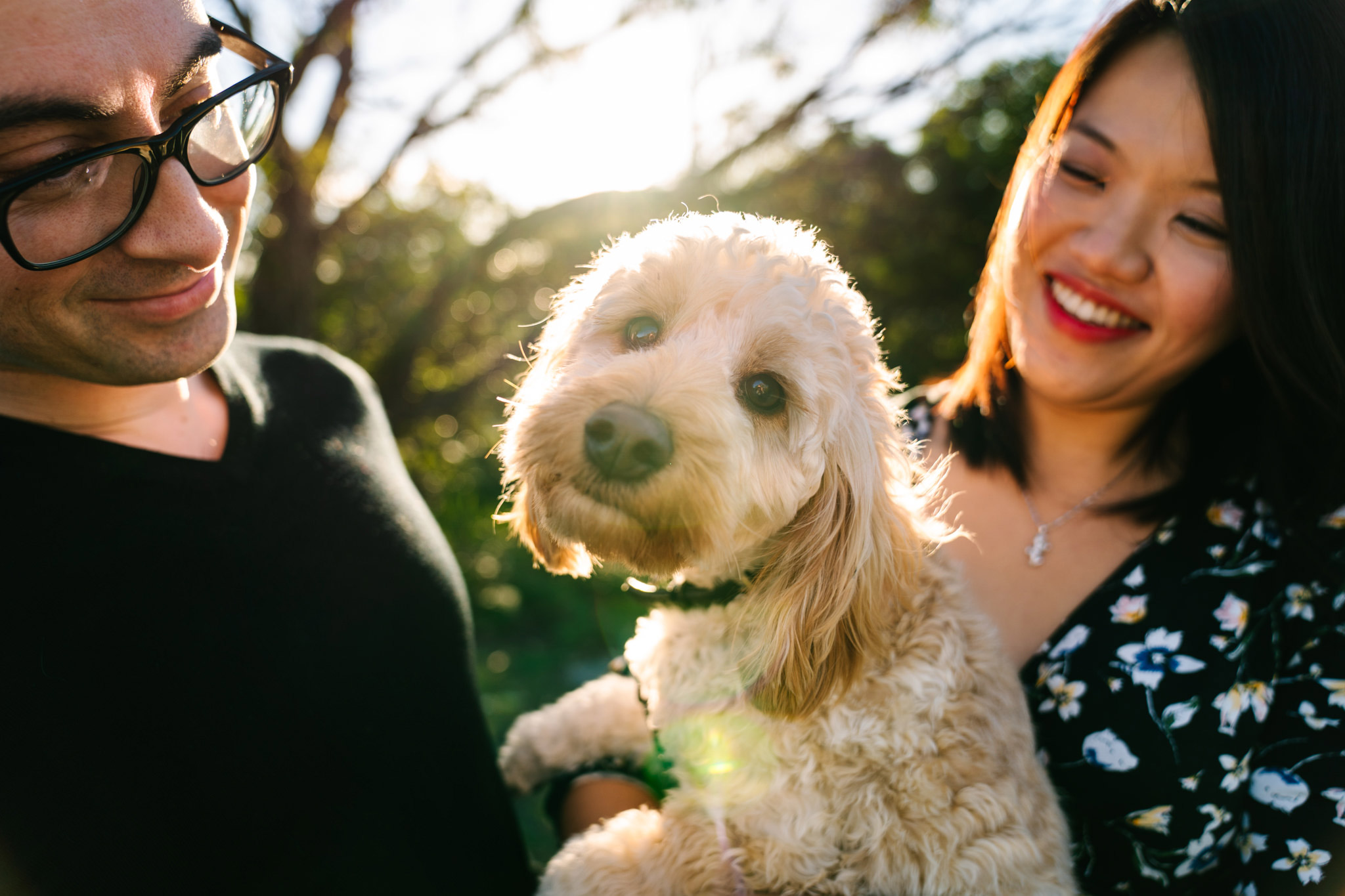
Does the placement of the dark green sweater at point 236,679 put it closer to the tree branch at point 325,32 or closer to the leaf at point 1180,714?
the leaf at point 1180,714

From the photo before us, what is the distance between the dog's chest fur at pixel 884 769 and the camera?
155cm

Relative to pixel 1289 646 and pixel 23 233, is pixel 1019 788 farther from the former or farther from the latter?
pixel 23 233

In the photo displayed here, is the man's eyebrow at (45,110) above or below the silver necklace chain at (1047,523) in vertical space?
above

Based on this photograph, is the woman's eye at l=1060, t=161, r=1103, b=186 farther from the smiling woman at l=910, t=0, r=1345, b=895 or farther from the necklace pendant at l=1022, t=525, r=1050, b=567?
the necklace pendant at l=1022, t=525, r=1050, b=567

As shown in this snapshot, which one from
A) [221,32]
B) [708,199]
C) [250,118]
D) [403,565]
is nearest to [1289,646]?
[403,565]

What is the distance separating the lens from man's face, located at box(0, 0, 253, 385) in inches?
46.5

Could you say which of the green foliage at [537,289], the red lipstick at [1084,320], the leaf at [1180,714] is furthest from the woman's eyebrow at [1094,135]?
the green foliage at [537,289]

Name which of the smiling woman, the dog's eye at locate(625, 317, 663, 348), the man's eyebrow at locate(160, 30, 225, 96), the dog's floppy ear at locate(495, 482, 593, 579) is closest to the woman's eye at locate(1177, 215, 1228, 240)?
the smiling woman

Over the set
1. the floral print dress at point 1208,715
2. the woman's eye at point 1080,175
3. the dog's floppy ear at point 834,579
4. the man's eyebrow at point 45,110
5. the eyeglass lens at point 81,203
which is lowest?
the floral print dress at point 1208,715

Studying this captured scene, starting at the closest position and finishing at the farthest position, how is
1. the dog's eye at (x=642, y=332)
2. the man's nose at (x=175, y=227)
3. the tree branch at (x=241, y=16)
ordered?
the man's nose at (x=175, y=227) → the dog's eye at (x=642, y=332) → the tree branch at (x=241, y=16)

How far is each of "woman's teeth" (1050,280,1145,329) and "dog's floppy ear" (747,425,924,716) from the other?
639mm

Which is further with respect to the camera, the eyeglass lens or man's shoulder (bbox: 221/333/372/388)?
man's shoulder (bbox: 221/333/372/388)

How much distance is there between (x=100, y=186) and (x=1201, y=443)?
276 centimetres

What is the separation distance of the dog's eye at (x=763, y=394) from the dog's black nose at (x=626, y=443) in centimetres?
34
